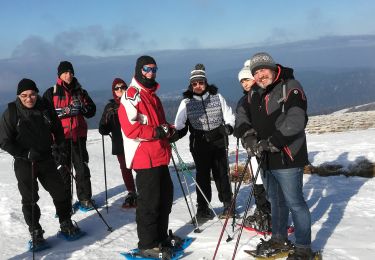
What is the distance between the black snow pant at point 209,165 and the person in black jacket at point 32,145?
8.32 feet

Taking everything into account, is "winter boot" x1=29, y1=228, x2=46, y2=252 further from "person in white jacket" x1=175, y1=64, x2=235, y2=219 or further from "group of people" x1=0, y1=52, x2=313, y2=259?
"person in white jacket" x1=175, y1=64, x2=235, y2=219

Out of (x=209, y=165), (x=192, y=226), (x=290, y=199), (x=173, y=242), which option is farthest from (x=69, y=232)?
(x=290, y=199)

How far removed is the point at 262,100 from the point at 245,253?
240cm

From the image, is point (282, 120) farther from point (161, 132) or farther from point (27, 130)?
point (27, 130)

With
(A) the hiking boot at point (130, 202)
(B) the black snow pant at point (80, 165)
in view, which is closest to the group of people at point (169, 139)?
(B) the black snow pant at point (80, 165)

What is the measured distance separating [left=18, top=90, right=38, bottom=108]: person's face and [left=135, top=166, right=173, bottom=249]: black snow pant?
2245 millimetres

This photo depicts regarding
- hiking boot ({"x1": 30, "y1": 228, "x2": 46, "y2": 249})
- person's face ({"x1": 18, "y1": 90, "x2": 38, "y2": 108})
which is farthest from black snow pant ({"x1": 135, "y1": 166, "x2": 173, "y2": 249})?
person's face ({"x1": 18, "y1": 90, "x2": 38, "y2": 108})

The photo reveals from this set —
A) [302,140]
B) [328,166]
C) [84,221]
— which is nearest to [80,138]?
[84,221]

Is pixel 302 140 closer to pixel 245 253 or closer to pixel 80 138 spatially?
pixel 245 253

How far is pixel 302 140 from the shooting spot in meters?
4.95

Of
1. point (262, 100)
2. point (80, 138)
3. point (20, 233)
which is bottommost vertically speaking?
point (20, 233)

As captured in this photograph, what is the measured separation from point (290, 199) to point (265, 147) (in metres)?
0.81

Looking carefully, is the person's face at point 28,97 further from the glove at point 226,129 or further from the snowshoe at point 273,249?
the snowshoe at point 273,249

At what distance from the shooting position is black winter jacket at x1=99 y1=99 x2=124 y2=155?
8.48m
